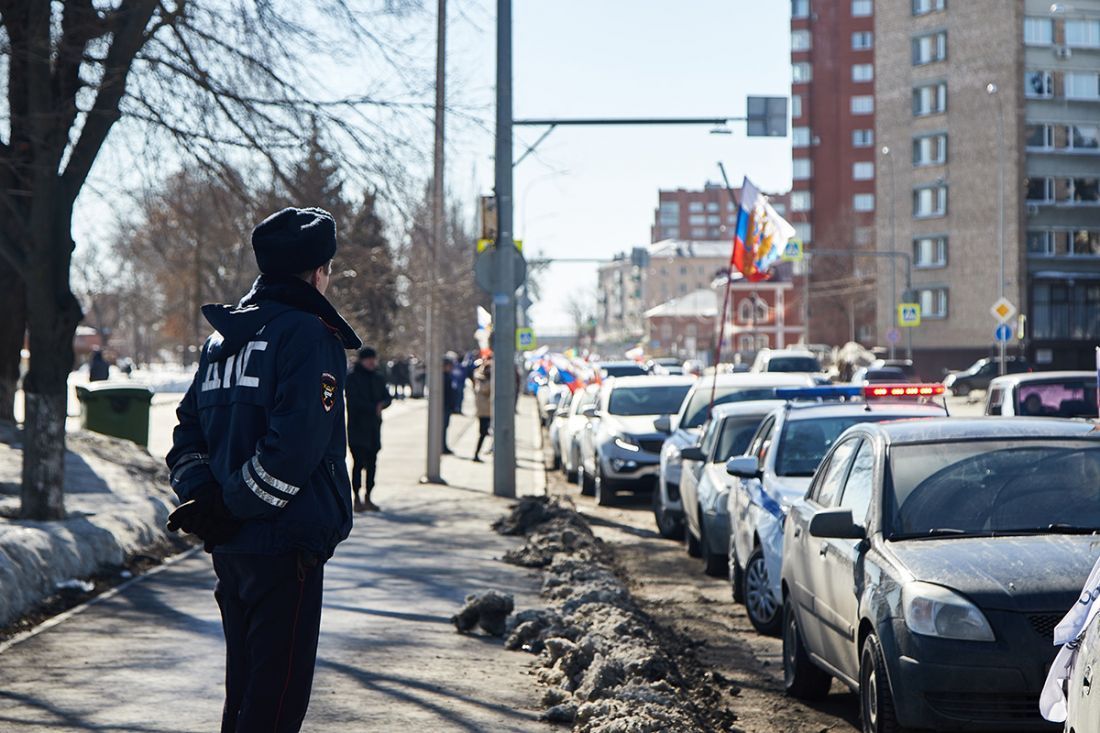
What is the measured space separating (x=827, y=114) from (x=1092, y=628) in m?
108

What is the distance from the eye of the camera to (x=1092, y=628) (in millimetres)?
3637

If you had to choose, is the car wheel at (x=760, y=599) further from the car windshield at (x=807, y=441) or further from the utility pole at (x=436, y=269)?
the utility pole at (x=436, y=269)

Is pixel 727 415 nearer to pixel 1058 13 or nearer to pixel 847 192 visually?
pixel 1058 13

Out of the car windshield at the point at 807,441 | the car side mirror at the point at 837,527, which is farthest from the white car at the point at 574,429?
the car side mirror at the point at 837,527

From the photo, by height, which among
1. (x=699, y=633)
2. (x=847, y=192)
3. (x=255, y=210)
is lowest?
(x=699, y=633)

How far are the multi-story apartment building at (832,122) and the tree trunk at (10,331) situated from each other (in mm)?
88753

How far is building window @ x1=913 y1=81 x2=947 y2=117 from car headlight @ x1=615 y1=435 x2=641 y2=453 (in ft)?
201

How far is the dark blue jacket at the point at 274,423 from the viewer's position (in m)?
4.28

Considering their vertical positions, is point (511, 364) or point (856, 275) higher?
point (856, 275)

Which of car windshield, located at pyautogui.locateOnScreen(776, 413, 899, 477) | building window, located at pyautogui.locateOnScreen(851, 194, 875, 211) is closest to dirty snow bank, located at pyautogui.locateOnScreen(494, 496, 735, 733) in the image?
car windshield, located at pyautogui.locateOnScreen(776, 413, 899, 477)

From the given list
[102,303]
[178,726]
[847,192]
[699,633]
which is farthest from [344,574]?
[102,303]

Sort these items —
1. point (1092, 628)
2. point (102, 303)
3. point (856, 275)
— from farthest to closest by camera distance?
point (102, 303) → point (856, 275) → point (1092, 628)

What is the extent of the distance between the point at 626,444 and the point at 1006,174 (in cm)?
5867

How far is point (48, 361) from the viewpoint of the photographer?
1248cm
